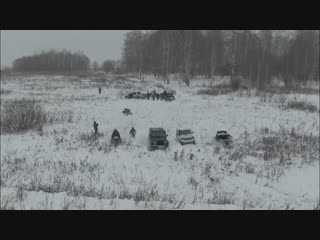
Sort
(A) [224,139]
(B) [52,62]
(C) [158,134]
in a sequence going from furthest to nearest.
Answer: (B) [52,62], (A) [224,139], (C) [158,134]

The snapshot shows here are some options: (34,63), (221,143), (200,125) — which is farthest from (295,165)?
(34,63)

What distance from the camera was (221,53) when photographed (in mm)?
66438

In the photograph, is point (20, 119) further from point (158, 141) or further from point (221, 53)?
point (221, 53)

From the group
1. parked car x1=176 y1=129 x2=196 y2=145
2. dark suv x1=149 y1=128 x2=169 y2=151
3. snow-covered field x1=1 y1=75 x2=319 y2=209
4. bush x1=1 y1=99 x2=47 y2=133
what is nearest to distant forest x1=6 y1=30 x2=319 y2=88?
snow-covered field x1=1 y1=75 x2=319 y2=209

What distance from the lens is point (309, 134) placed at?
20000 mm

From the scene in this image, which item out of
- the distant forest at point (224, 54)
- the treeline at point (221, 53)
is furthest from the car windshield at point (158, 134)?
the distant forest at point (224, 54)

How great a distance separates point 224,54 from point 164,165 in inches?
2347

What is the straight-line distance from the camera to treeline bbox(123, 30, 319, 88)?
5426cm

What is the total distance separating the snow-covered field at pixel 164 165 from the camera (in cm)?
773

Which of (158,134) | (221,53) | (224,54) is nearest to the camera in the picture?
(158,134)

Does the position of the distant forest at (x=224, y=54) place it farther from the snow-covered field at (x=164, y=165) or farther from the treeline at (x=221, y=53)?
the snow-covered field at (x=164, y=165)

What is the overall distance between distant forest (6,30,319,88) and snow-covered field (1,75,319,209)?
27.0 meters

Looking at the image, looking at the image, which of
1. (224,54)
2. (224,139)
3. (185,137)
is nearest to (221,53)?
(224,54)

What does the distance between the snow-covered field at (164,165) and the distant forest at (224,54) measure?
26979mm
